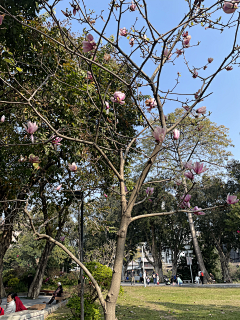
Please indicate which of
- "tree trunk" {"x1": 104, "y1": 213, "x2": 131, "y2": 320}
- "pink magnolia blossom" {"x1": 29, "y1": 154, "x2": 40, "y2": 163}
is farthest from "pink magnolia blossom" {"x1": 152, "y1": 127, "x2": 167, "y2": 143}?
"pink magnolia blossom" {"x1": 29, "y1": 154, "x2": 40, "y2": 163}

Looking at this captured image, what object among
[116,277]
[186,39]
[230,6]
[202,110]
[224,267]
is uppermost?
[186,39]

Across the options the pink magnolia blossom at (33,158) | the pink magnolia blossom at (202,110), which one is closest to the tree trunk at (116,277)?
the pink magnolia blossom at (33,158)

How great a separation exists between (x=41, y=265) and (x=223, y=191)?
17514mm

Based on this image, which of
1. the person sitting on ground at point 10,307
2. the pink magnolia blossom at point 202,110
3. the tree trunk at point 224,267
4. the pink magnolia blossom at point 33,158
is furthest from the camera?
the tree trunk at point 224,267

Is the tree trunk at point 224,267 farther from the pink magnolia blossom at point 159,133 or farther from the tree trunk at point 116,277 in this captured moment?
the pink magnolia blossom at point 159,133

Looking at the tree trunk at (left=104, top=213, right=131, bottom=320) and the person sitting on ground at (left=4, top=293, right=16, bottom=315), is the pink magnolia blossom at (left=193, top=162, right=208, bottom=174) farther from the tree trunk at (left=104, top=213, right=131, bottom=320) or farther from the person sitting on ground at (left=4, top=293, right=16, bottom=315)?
the person sitting on ground at (left=4, top=293, right=16, bottom=315)

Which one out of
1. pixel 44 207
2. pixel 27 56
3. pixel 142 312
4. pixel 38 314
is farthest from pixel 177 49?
pixel 44 207

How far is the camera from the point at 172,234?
26750 mm

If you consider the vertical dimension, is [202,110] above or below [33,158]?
above

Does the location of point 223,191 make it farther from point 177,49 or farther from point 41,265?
point 177,49

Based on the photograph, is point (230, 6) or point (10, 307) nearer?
point (230, 6)

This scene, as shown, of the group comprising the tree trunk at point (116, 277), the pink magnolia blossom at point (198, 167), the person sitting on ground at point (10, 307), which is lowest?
the person sitting on ground at point (10, 307)

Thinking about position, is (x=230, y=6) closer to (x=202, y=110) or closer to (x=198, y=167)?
(x=202, y=110)

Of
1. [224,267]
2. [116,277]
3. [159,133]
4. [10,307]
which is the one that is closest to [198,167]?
[159,133]
